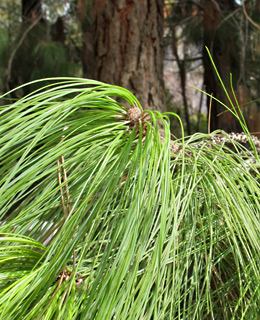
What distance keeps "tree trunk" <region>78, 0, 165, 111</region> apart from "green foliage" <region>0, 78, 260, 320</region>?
978mm

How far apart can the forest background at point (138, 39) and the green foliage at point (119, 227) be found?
3.55 feet

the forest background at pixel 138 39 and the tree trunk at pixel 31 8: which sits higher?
the tree trunk at pixel 31 8

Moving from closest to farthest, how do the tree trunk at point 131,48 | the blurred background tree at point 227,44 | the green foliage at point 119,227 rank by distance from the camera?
the green foliage at point 119,227 < the tree trunk at point 131,48 < the blurred background tree at point 227,44

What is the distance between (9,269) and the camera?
449mm

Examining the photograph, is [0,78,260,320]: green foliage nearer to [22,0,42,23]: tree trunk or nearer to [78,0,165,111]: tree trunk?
[78,0,165,111]: tree trunk

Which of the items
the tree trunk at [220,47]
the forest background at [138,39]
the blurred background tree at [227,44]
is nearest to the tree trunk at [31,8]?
the forest background at [138,39]

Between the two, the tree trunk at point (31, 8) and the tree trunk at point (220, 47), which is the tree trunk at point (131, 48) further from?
the tree trunk at point (31, 8)

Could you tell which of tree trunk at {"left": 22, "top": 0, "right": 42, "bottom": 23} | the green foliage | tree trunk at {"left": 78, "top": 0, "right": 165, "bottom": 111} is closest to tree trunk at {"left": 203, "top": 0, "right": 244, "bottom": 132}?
tree trunk at {"left": 78, "top": 0, "right": 165, "bottom": 111}

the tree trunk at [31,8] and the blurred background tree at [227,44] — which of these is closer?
the blurred background tree at [227,44]

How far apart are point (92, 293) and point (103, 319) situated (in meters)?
0.03

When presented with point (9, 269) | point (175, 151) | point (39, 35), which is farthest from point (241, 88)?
point (9, 269)

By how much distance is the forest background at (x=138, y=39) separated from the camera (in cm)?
157

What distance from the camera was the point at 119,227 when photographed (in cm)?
38

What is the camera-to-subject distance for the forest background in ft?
5.16
